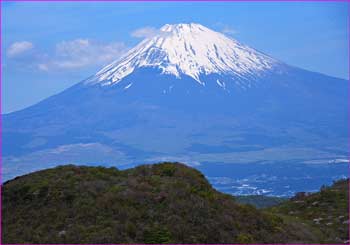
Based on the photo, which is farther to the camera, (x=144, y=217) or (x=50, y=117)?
(x=50, y=117)

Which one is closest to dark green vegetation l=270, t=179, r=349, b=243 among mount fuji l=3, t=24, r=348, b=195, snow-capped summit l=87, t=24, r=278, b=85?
mount fuji l=3, t=24, r=348, b=195

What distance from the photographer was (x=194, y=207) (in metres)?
12.1

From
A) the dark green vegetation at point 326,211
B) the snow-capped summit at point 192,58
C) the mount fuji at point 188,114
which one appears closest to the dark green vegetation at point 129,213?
the dark green vegetation at point 326,211

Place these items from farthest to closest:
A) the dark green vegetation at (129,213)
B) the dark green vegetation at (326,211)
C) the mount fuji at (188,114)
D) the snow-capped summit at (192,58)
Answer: the snow-capped summit at (192,58) → the mount fuji at (188,114) → the dark green vegetation at (326,211) → the dark green vegetation at (129,213)

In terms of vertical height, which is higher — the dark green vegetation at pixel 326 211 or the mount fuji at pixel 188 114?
the mount fuji at pixel 188 114

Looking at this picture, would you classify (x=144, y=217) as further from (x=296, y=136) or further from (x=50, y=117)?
(x=50, y=117)

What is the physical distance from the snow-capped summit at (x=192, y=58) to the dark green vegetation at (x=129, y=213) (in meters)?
159

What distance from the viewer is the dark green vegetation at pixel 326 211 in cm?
1409

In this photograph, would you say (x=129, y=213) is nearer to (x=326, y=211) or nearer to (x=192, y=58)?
(x=326, y=211)

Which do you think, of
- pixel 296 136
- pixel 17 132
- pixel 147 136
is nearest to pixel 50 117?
pixel 17 132

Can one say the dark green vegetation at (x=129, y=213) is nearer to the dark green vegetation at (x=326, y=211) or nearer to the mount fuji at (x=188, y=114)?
the dark green vegetation at (x=326, y=211)

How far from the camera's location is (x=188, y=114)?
474 feet

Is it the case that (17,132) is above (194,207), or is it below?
above

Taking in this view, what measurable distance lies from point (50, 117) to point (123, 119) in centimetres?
1692
